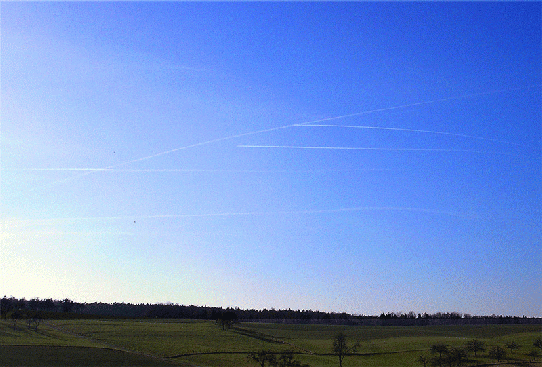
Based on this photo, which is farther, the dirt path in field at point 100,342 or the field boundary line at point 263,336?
the field boundary line at point 263,336

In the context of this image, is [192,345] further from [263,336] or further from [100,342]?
[263,336]

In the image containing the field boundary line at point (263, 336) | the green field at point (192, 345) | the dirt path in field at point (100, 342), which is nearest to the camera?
the green field at point (192, 345)

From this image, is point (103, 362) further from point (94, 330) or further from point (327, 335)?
point (327, 335)

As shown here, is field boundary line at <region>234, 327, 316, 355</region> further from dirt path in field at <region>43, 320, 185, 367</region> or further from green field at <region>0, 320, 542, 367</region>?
dirt path in field at <region>43, 320, 185, 367</region>

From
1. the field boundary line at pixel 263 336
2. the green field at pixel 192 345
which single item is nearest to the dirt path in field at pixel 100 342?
the green field at pixel 192 345

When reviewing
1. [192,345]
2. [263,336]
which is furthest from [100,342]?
[263,336]

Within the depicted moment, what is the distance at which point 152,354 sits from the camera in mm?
91875

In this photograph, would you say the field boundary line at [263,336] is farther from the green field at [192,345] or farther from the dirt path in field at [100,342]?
the dirt path in field at [100,342]

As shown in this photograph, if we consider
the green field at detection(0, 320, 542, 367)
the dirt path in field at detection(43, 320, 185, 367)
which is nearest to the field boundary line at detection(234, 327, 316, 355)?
the green field at detection(0, 320, 542, 367)

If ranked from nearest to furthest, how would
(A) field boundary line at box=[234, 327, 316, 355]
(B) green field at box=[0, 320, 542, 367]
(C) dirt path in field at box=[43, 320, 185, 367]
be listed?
(B) green field at box=[0, 320, 542, 367], (C) dirt path in field at box=[43, 320, 185, 367], (A) field boundary line at box=[234, 327, 316, 355]

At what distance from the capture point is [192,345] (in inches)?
4117

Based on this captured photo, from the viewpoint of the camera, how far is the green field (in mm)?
82875

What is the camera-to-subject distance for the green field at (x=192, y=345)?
272 ft

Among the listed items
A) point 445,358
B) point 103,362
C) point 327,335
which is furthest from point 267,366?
point 327,335
